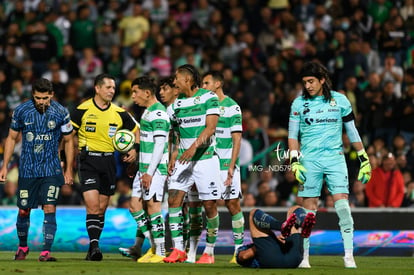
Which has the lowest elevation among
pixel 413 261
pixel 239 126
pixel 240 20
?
pixel 413 261

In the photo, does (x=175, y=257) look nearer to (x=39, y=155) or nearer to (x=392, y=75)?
(x=39, y=155)

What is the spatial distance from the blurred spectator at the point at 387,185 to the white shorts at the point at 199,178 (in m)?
6.19

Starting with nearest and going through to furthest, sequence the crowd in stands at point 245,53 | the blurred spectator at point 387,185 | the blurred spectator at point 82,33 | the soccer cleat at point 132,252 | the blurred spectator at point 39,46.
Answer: the soccer cleat at point 132,252 → the blurred spectator at point 387,185 → the crowd in stands at point 245,53 → the blurred spectator at point 39,46 → the blurred spectator at point 82,33

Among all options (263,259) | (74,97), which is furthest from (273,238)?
(74,97)

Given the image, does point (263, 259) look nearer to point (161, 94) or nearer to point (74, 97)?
point (161, 94)

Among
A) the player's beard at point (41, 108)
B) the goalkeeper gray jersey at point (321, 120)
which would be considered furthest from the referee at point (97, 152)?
the goalkeeper gray jersey at point (321, 120)

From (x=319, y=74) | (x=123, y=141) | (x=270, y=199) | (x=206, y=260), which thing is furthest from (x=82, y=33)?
(x=319, y=74)

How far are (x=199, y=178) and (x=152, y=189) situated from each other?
1.06 m

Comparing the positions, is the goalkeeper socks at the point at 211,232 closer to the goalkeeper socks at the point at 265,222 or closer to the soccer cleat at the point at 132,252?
the soccer cleat at the point at 132,252

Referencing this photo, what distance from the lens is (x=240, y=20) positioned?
2633cm

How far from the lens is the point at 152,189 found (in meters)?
15.1

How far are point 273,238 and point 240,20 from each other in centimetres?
1378

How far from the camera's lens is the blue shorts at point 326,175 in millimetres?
13867

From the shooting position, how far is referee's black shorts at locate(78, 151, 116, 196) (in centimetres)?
1505
